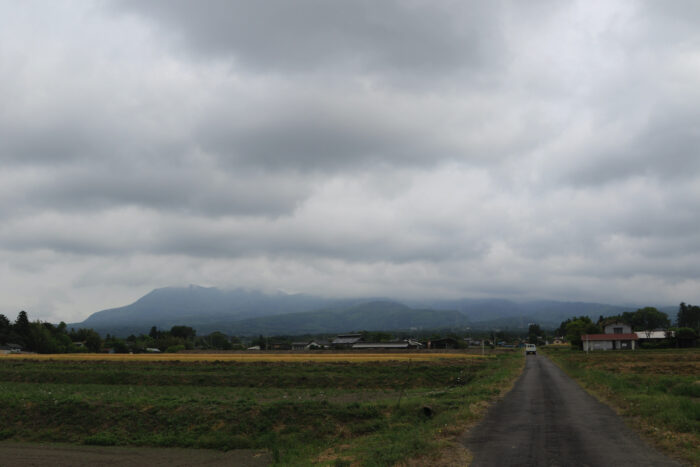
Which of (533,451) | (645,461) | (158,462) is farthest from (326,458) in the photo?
(645,461)

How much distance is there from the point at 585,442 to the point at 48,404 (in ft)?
98.6

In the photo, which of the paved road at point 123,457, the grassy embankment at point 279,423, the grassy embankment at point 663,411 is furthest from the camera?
the paved road at point 123,457

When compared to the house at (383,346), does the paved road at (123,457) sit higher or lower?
higher

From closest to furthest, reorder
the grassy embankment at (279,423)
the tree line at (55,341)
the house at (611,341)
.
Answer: the grassy embankment at (279,423)
the house at (611,341)
the tree line at (55,341)

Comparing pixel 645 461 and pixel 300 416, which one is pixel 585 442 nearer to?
pixel 645 461

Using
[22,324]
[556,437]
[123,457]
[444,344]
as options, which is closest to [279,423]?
[123,457]

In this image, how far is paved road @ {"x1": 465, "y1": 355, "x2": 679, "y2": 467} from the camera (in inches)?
526

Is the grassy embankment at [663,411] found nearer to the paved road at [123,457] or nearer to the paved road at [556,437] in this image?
the paved road at [556,437]

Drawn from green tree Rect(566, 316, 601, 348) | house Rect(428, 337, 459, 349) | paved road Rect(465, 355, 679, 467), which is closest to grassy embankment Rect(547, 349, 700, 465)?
paved road Rect(465, 355, 679, 467)

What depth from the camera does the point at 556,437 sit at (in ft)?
53.2

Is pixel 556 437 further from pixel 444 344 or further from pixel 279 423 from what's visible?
pixel 444 344

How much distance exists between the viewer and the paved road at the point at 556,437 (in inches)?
526

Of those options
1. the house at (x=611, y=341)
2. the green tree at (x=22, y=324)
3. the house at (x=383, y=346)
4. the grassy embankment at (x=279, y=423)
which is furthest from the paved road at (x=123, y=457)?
the green tree at (x=22, y=324)

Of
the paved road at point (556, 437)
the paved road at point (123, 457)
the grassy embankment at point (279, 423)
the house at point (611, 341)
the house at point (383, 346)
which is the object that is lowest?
the house at point (383, 346)
